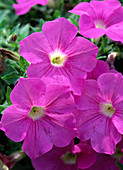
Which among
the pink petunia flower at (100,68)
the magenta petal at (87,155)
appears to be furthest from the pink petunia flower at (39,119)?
the pink petunia flower at (100,68)

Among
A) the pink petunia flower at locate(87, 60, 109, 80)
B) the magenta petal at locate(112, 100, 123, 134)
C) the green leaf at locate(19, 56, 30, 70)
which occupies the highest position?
the green leaf at locate(19, 56, 30, 70)

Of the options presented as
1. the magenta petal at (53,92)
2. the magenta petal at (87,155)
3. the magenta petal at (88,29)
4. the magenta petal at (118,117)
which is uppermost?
the magenta petal at (88,29)

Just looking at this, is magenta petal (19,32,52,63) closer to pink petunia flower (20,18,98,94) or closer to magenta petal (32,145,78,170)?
pink petunia flower (20,18,98,94)

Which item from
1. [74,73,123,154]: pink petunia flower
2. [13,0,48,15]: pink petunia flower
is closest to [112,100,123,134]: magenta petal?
[74,73,123,154]: pink petunia flower

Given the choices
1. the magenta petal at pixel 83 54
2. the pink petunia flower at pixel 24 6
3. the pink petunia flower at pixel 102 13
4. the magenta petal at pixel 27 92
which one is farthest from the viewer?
the pink petunia flower at pixel 24 6

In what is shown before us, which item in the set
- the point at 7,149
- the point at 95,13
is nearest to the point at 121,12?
the point at 95,13

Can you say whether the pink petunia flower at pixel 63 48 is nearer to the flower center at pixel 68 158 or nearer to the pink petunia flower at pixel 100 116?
the pink petunia flower at pixel 100 116
